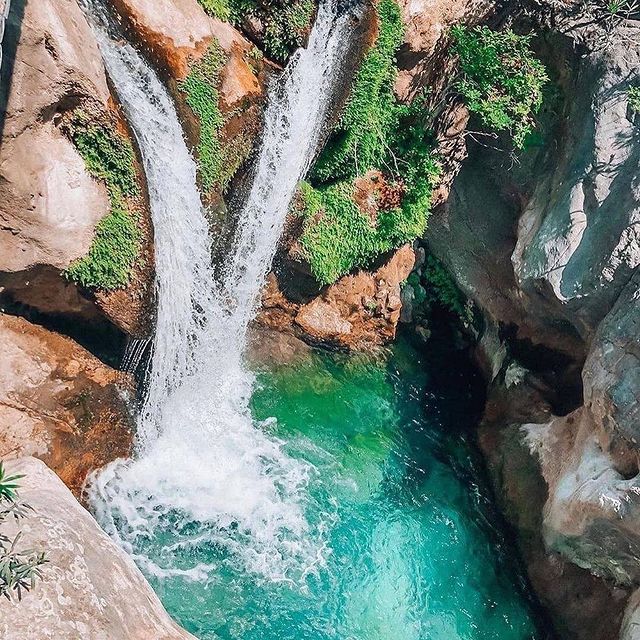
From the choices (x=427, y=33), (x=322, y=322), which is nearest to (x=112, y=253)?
(x=322, y=322)

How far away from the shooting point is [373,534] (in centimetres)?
977

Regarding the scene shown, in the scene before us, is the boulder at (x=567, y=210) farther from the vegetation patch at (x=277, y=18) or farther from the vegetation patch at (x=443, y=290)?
the vegetation patch at (x=277, y=18)

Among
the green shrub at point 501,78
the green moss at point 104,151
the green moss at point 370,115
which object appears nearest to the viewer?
the green moss at point 104,151

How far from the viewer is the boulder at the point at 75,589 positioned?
472 cm

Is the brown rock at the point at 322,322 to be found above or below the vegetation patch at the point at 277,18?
below

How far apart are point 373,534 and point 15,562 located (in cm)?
590

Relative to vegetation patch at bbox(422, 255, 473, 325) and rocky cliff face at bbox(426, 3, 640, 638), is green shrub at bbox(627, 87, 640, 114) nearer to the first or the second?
rocky cliff face at bbox(426, 3, 640, 638)

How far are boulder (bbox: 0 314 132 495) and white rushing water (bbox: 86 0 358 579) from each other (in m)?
0.37

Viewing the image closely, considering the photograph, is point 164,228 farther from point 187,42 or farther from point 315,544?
point 315,544

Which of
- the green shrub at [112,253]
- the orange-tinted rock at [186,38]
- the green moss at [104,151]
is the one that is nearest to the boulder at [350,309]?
the green shrub at [112,253]

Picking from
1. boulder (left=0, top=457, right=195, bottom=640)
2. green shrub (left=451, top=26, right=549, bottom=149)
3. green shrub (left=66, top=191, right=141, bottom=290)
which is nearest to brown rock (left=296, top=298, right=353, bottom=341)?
green shrub (left=66, top=191, right=141, bottom=290)

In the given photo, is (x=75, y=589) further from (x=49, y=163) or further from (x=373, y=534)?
(x=373, y=534)

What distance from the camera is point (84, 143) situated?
8133mm

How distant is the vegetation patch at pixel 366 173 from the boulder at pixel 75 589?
20.9ft
